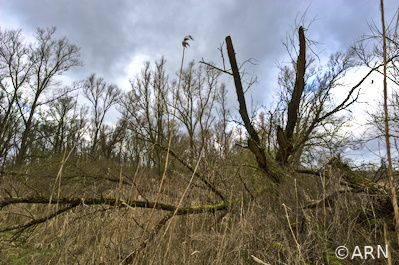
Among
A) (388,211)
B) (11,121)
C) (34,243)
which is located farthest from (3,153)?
(388,211)

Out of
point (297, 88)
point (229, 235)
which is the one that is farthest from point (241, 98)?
point (229, 235)

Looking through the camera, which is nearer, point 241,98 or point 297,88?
point 297,88

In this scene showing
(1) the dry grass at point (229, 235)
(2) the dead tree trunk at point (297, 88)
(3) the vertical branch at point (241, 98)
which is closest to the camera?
(1) the dry grass at point (229, 235)

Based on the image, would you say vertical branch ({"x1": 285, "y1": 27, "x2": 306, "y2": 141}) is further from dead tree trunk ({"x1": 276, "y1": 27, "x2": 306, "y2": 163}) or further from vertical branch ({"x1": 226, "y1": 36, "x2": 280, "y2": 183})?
vertical branch ({"x1": 226, "y1": 36, "x2": 280, "y2": 183})

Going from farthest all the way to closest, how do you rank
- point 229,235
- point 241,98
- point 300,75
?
point 241,98
point 300,75
point 229,235

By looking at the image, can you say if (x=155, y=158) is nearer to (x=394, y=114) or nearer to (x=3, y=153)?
(x=3, y=153)

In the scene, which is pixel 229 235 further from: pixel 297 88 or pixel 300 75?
pixel 300 75

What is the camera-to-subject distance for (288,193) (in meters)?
3.15

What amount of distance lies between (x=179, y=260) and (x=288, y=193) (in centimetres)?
174

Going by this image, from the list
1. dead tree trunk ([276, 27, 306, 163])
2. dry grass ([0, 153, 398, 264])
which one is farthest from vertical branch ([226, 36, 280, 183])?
dry grass ([0, 153, 398, 264])

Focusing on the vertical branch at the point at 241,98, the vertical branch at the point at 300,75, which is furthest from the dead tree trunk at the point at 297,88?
the vertical branch at the point at 241,98

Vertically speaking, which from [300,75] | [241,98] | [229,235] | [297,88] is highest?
[300,75]

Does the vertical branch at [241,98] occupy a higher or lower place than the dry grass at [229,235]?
higher

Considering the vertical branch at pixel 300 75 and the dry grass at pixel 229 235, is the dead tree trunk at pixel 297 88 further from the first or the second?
the dry grass at pixel 229 235
